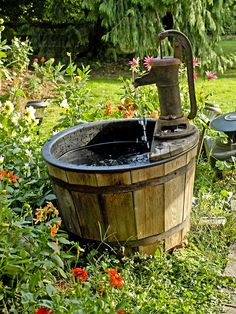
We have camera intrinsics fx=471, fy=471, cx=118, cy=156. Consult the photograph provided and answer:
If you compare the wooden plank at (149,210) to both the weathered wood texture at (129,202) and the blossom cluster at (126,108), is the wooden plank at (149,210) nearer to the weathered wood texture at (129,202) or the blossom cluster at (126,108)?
the weathered wood texture at (129,202)

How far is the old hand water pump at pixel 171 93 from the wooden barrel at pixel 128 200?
0.34 ft

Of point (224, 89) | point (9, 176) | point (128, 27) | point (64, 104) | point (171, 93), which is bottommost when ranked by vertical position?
point (224, 89)

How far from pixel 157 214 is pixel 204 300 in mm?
481

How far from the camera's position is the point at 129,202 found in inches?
92.2

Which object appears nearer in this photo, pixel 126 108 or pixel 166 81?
pixel 166 81

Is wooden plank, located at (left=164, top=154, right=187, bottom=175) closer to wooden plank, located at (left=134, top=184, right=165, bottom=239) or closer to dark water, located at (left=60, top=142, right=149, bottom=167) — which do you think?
wooden plank, located at (left=134, top=184, right=165, bottom=239)

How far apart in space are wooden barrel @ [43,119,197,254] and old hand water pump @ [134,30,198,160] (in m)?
0.10

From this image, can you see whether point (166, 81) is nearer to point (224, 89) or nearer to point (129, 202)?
point (129, 202)

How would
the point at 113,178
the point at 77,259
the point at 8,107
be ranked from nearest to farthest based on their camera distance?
the point at 77,259
the point at 113,178
the point at 8,107

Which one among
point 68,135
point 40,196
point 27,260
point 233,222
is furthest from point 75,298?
point 233,222

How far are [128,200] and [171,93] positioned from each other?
68 cm

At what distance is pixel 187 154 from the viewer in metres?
2.47

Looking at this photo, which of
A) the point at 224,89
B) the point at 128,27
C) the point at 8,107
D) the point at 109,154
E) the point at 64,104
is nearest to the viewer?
the point at 109,154

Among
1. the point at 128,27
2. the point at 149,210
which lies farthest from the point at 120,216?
the point at 128,27
